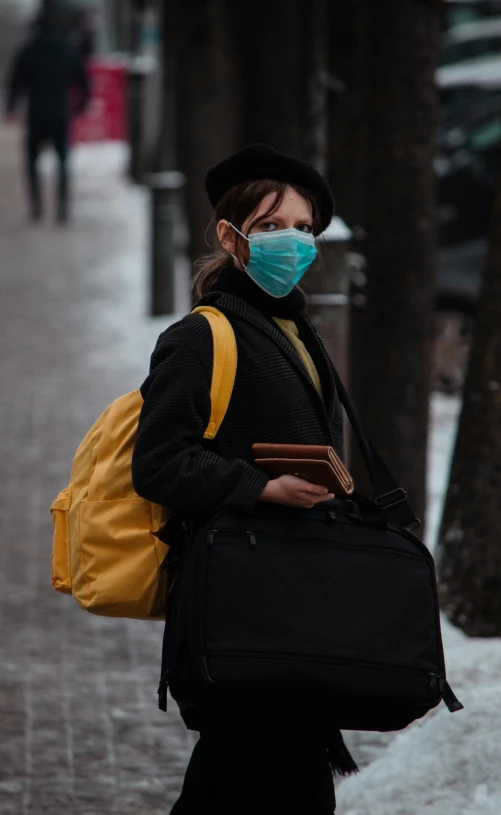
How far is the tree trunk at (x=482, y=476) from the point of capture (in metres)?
5.88

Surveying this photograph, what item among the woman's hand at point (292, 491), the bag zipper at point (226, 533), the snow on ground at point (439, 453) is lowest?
the snow on ground at point (439, 453)

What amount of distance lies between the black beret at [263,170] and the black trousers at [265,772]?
1119mm

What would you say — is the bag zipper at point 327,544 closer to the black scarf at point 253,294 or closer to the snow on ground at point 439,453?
the black scarf at point 253,294

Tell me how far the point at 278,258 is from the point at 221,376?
0.92 feet

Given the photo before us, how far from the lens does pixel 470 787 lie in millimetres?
4301

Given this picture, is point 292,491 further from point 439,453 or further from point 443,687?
point 439,453

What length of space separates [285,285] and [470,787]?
65.5 inches

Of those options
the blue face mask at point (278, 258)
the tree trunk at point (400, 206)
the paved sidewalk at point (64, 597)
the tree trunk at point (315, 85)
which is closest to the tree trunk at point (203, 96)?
the paved sidewalk at point (64, 597)

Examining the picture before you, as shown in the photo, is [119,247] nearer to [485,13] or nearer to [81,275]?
[81,275]

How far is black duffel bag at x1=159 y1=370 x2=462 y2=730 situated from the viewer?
3.03m

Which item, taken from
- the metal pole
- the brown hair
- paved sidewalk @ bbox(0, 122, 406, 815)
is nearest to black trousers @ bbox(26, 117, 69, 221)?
paved sidewalk @ bbox(0, 122, 406, 815)

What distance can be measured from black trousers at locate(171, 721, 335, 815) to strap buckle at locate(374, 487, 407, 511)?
498mm

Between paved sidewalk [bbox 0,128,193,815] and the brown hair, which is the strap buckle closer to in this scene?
the brown hair

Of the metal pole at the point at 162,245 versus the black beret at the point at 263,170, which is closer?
the black beret at the point at 263,170
